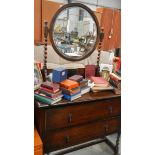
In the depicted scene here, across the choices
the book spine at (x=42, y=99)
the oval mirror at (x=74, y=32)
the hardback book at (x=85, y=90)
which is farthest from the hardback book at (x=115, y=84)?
the book spine at (x=42, y=99)

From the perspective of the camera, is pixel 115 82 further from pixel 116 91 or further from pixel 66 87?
pixel 66 87

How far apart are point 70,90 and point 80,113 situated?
0.22 m

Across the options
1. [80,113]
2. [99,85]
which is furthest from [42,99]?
[99,85]

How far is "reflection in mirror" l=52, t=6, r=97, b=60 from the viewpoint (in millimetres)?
1715

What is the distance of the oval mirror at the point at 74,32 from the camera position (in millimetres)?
1702

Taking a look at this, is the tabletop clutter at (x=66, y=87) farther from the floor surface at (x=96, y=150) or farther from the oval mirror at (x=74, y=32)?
the floor surface at (x=96, y=150)

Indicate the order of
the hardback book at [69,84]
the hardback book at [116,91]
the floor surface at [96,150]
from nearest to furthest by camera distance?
the hardback book at [69,84] → the hardback book at [116,91] → the floor surface at [96,150]

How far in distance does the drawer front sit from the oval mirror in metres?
0.69

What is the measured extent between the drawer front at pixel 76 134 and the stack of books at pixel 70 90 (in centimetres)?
27
